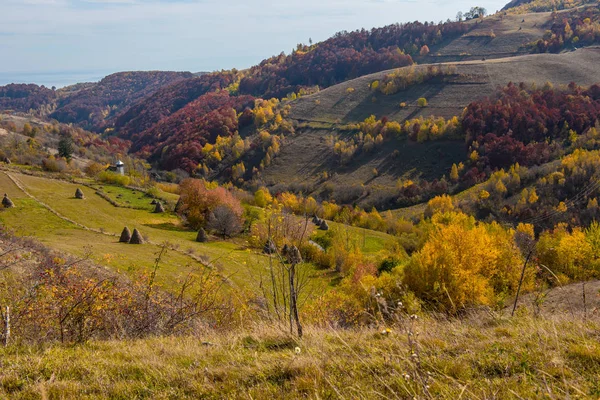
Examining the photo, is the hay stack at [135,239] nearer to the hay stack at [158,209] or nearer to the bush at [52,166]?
the hay stack at [158,209]

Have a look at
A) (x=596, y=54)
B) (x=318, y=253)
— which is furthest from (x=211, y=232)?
(x=596, y=54)

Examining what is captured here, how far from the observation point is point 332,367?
4.46 meters

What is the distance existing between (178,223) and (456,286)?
37553mm

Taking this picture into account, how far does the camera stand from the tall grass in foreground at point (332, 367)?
12.5 feet

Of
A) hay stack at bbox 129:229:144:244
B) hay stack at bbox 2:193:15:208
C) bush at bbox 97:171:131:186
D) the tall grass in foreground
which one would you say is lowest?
hay stack at bbox 129:229:144:244

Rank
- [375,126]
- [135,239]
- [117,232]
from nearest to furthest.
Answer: [135,239]
[117,232]
[375,126]

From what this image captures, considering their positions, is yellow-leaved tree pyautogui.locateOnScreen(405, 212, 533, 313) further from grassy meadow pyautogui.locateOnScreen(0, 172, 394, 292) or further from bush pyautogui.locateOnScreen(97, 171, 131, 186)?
bush pyautogui.locateOnScreen(97, 171, 131, 186)

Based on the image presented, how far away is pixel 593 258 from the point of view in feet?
95.9

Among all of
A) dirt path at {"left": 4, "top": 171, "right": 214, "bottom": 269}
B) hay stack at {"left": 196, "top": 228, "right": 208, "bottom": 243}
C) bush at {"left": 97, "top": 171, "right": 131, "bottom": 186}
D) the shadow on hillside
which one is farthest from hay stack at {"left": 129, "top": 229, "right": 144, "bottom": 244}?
the shadow on hillside

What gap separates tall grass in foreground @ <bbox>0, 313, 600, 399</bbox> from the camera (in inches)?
150

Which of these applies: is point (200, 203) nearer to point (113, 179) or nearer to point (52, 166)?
point (113, 179)

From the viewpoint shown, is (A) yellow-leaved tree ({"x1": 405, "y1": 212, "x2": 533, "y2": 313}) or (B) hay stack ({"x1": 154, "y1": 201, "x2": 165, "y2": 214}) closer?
(A) yellow-leaved tree ({"x1": 405, "y1": 212, "x2": 533, "y2": 313})

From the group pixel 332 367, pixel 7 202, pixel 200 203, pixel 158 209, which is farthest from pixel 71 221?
pixel 332 367

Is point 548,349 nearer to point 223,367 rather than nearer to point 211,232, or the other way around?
point 223,367
